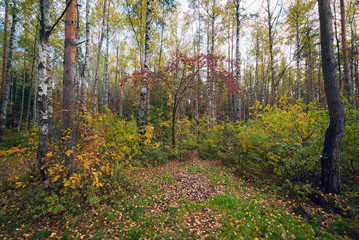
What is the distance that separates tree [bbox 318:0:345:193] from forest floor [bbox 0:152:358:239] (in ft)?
3.17

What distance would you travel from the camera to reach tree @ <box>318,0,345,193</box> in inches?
147

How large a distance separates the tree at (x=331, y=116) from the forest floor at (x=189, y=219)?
97 centimetres

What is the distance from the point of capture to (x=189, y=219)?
317 cm

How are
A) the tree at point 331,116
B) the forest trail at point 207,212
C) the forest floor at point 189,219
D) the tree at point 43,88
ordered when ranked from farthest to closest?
the tree at point 331,116 → the tree at point 43,88 → the forest trail at point 207,212 → the forest floor at point 189,219

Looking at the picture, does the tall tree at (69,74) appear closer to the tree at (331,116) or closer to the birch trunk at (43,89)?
the birch trunk at (43,89)

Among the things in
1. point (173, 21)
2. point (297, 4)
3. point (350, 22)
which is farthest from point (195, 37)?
point (350, 22)

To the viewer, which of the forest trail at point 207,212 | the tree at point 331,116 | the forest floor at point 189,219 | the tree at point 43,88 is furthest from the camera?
the tree at point 331,116

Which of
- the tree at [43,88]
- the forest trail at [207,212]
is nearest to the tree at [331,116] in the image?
the forest trail at [207,212]

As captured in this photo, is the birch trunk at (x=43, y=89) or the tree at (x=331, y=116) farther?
the tree at (x=331, y=116)

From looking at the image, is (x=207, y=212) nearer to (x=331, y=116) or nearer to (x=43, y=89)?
(x=331, y=116)

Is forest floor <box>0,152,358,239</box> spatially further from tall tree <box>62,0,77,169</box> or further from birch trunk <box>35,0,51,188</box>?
tall tree <box>62,0,77,169</box>

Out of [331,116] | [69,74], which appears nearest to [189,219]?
[331,116]

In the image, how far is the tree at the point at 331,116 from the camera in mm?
3734

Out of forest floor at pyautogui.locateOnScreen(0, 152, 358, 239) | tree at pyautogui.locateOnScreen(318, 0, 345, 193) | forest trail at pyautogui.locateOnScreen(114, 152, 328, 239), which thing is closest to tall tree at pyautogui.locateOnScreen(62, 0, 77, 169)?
forest floor at pyautogui.locateOnScreen(0, 152, 358, 239)
